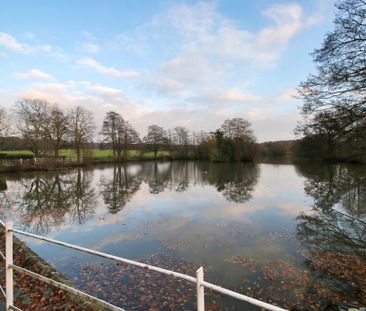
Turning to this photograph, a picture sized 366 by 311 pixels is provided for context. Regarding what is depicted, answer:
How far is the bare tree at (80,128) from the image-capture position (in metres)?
40.2

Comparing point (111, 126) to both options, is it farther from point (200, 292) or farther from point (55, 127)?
point (200, 292)

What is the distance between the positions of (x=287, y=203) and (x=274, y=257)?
7.43 metres

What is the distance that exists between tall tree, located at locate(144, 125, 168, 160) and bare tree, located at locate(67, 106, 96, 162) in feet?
61.9

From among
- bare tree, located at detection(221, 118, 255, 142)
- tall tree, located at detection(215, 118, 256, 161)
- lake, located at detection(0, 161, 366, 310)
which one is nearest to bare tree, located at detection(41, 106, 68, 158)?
lake, located at detection(0, 161, 366, 310)

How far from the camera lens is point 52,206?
12.9m

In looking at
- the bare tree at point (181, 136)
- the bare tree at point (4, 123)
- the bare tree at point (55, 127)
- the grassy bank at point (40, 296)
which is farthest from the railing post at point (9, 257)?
the bare tree at point (181, 136)

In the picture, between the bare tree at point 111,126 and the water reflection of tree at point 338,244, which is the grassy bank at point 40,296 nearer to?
the water reflection of tree at point 338,244

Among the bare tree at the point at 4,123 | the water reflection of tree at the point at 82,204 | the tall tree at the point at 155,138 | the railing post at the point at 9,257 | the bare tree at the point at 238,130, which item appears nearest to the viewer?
the railing post at the point at 9,257

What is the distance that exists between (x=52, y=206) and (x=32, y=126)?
26366 millimetres

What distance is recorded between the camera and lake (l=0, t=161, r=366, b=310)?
15.9 ft

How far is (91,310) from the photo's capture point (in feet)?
12.4

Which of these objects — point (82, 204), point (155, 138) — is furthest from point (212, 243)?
point (155, 138)

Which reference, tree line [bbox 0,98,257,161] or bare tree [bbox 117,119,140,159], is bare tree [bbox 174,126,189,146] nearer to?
tree line [bbox 0,98,257,161]

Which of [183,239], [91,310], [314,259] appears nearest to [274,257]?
[314,259]
